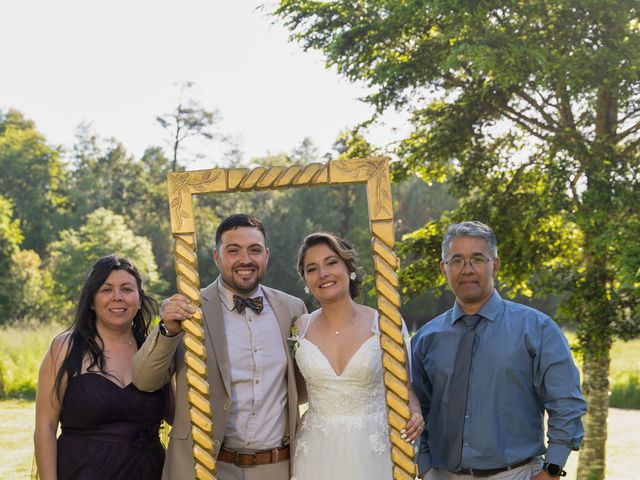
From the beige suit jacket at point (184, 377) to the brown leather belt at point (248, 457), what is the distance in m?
0.15

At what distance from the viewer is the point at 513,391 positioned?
435cm

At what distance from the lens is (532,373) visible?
4.38 meters

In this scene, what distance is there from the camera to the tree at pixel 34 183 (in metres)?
47.1

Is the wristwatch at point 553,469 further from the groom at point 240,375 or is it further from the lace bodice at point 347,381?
the groom at point 240,375

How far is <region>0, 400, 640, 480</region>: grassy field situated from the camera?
1405 cm

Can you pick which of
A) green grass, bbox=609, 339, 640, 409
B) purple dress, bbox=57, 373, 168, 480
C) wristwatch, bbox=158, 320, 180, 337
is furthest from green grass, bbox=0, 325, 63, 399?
wristwatch, bbox=158, 320, 180, 337

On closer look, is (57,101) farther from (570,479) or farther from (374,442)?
(374,442)

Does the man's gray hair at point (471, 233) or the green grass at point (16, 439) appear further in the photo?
the green grass at point (16, 439)

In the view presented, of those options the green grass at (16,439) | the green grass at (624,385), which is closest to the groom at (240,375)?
the green grass at (16,439)

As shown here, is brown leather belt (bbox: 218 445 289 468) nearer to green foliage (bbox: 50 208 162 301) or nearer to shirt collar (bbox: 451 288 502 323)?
shirt collar (bbox: 451 288 502 323)

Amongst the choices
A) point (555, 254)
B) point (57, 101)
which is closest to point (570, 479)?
point (555, 254)

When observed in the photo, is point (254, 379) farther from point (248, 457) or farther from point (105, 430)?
point (105, 430)

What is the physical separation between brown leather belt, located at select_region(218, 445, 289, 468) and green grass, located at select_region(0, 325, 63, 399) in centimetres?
1768

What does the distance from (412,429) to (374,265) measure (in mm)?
810
